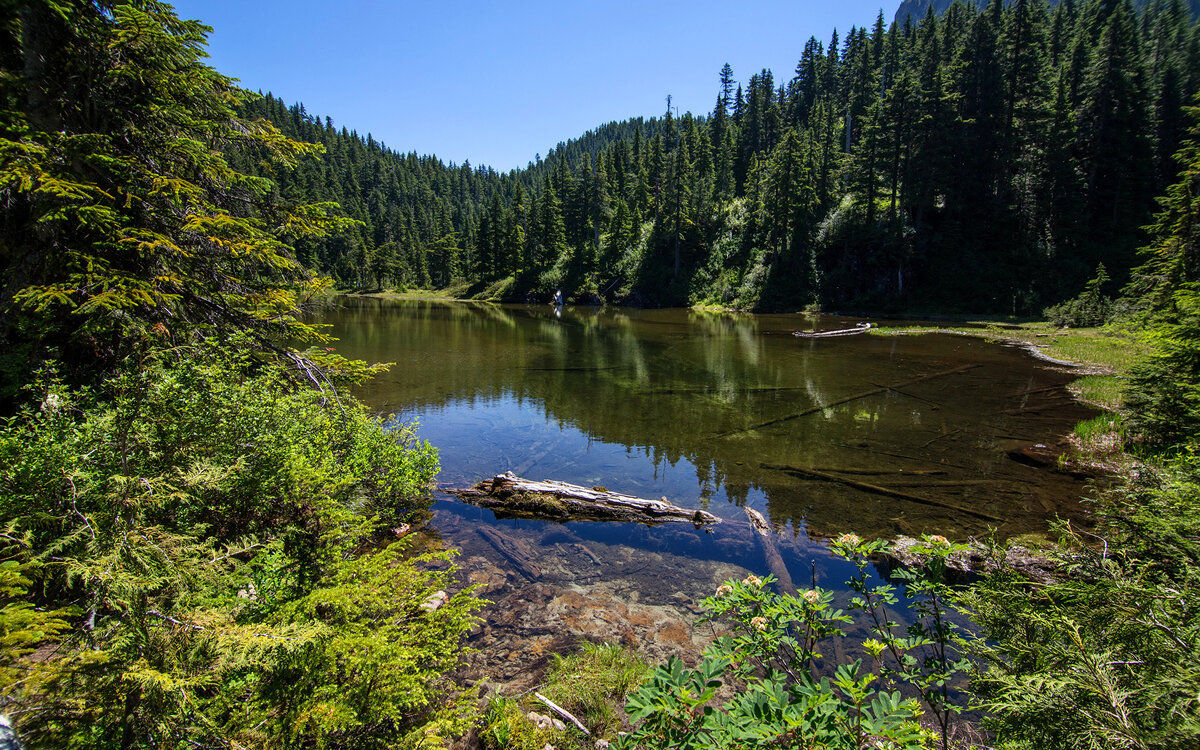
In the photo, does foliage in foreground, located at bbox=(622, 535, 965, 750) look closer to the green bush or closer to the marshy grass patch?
the marshy grass patch

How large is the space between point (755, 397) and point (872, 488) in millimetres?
8324

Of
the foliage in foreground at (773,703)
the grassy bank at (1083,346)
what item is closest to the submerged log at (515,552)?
the foliage in foreground at (773,703)

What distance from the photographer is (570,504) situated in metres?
10.5

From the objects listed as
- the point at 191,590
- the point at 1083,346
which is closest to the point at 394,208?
the point at 1083,346

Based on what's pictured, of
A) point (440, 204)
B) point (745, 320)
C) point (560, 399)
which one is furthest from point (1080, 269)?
point (440, 204)

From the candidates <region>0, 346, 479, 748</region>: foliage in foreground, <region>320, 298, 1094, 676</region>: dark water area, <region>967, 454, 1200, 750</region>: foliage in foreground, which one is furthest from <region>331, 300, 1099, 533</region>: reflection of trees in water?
<region>0, 346, 479, 748</region>: foliage in foreground

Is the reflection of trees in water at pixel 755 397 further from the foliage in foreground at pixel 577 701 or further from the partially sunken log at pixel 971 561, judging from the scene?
the foliage in foreground at pixel 577 701

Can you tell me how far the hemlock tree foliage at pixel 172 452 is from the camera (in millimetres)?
2977

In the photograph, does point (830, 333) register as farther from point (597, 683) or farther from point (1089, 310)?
point (597, 683)

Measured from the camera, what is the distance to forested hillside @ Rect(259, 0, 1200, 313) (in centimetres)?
4491

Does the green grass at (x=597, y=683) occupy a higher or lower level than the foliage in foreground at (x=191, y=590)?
lower

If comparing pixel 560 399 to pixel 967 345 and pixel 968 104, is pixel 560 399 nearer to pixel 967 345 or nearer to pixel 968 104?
pixel 967 345

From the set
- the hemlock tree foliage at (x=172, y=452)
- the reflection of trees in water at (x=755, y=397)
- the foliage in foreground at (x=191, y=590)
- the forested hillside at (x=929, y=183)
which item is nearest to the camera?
the foliage in foreground at (x=191, y=590)

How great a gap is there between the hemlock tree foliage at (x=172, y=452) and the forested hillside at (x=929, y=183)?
173ft
